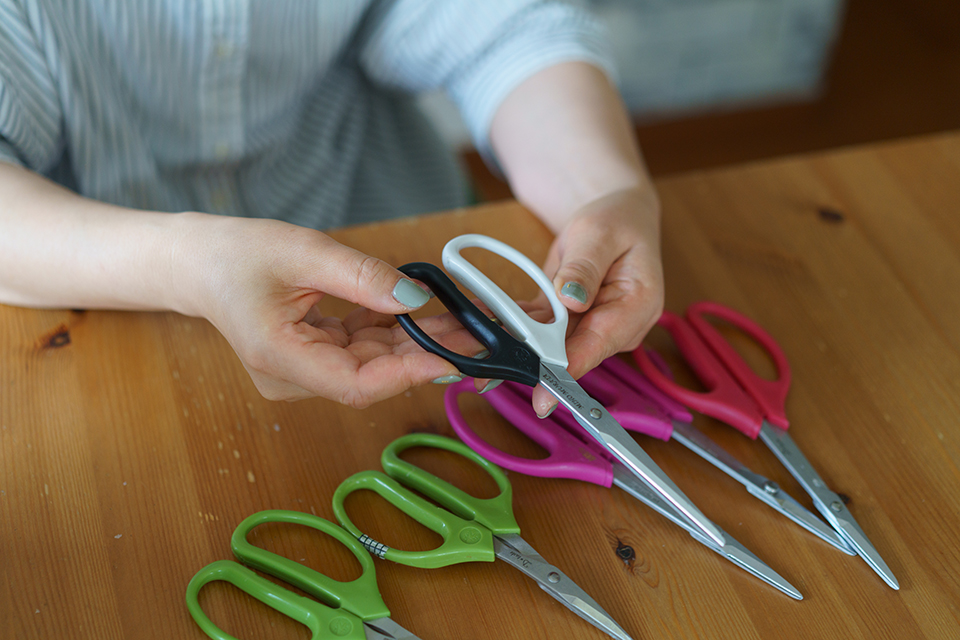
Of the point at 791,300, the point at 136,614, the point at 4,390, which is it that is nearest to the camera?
the point at 136,614

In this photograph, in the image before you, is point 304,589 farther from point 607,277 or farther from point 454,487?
A: point 607,277

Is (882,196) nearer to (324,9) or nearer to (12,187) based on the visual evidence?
(324,9)

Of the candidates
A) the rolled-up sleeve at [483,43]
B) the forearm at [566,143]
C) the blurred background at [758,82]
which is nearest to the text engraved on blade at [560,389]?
the forearm at [566,143]

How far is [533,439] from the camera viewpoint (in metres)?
0.57

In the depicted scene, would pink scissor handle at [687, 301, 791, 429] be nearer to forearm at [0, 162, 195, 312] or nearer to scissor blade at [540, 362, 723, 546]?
scissor blade at [540, 362, 723, 546]

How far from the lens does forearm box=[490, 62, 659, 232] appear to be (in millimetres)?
703

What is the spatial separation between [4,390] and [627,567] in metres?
0.47

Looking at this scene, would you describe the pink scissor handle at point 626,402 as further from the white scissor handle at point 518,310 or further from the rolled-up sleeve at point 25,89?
the rolled-up sleeve at point 25,89

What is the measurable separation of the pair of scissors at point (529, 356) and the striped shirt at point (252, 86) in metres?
0.33

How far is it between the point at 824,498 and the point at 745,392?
103 mm

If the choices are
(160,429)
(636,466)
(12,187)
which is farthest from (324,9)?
(636,466)

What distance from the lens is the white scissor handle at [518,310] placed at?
524mm

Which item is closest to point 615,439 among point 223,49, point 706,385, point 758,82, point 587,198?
point 706,385

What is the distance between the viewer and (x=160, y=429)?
555 millimetres
